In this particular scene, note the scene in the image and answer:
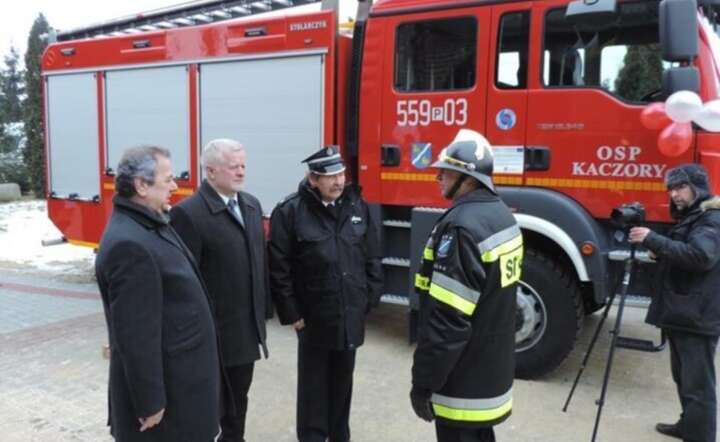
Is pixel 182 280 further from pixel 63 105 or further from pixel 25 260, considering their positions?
pixel 25 260

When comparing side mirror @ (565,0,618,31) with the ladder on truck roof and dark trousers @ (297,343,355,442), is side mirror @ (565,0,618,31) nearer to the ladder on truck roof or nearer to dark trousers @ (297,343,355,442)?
dark trousers @ (297,343,355,442)

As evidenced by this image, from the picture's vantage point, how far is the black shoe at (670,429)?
3633mm

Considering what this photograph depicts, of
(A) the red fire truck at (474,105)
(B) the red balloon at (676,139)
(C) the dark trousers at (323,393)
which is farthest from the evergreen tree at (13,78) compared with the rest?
(B) the red balloon at (676,139)

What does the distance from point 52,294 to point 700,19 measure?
6.83 metres

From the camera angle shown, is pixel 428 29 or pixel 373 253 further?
pixel 428 29

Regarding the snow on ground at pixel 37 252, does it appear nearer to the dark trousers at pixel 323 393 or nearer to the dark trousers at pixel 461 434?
the dark trousers at pixel 323 393

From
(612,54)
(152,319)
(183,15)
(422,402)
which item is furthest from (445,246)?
(183,15)

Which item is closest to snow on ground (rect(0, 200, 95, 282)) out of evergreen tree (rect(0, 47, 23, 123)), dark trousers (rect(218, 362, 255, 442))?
dark trousers (rect(218, 362, 255, 442))

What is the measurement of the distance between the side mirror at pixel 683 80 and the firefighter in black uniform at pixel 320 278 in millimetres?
1985

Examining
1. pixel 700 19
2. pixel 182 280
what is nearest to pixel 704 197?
pixel 700 19

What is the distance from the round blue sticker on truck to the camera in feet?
14.5

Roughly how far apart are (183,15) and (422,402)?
18.5ft

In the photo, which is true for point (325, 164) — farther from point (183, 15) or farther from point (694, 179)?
point (183, 15)

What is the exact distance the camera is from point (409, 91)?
15.7ft
